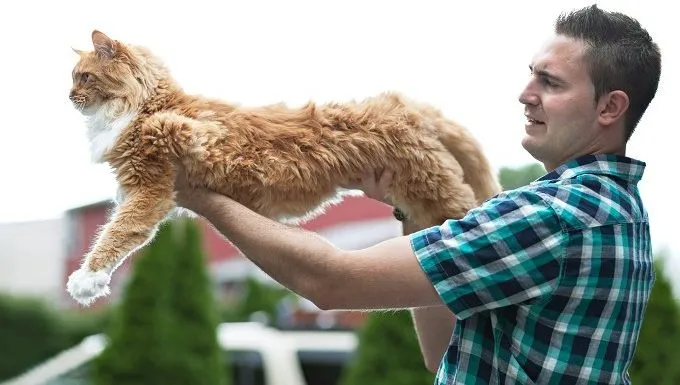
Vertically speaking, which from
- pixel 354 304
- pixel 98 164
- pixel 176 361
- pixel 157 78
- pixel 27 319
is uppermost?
pixel 157 78

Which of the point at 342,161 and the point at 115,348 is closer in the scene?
the point at 342,161

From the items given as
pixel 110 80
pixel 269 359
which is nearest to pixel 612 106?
pixel 110 80

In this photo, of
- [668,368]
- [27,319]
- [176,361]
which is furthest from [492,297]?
[27,319]

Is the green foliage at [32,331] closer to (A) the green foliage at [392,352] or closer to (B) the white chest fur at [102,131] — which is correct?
(A) the green foliage at [392,352]

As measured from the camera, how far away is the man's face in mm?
1095

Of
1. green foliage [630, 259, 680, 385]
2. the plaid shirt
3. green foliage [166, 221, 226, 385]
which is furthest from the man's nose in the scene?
green foliage [166, 221, 226, 385]

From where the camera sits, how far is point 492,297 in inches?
40.9

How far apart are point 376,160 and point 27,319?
6871 mm

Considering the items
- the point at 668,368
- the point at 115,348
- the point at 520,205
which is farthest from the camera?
the point at 115,348

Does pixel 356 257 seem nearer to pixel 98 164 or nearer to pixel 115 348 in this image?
pixel 98 164

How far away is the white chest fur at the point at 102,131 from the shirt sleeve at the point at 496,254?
0.46 metres

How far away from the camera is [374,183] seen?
130 centimetres

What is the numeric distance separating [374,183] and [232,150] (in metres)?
0.24

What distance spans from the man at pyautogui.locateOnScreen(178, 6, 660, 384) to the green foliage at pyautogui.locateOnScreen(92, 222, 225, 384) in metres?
3.72
